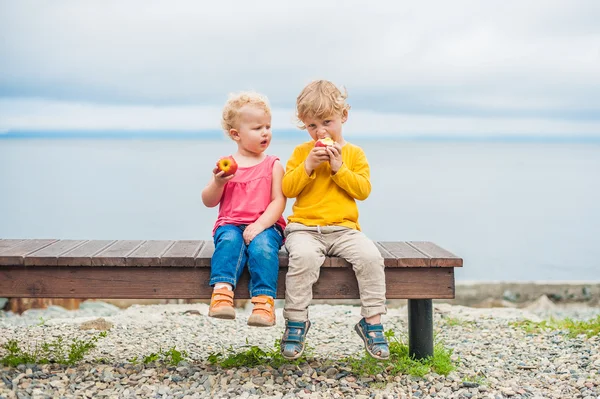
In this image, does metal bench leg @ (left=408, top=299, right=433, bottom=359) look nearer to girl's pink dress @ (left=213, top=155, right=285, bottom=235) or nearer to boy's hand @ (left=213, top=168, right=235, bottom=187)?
girl's pink dress @ (left=213, top=155, right=285, bottom=235)

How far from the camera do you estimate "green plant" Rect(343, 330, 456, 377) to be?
425 centimetres

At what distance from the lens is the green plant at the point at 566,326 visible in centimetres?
560

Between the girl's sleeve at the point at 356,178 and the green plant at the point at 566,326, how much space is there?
2.56 meters

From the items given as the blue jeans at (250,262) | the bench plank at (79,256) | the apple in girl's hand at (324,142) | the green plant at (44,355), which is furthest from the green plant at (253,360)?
the apple in girl's hand at (324,142)

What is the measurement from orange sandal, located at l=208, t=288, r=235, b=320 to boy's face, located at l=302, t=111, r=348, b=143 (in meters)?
1.06

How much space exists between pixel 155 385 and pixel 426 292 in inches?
66.7

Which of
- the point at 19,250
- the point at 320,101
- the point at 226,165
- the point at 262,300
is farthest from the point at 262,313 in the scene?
the point at 19,250

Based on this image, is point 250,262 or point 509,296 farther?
point 509,296

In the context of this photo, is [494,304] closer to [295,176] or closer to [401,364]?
[401,364]

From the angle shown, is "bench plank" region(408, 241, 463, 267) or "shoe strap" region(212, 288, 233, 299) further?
"bench plank" region(408, 241, 463, 267)

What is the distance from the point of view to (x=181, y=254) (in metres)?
4.18

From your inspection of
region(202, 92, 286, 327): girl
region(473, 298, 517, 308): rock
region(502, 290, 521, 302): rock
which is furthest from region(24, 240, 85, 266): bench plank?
region(502, 290, 521, 302): rock

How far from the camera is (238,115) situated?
425 cm

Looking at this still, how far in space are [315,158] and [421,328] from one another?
1.33m
